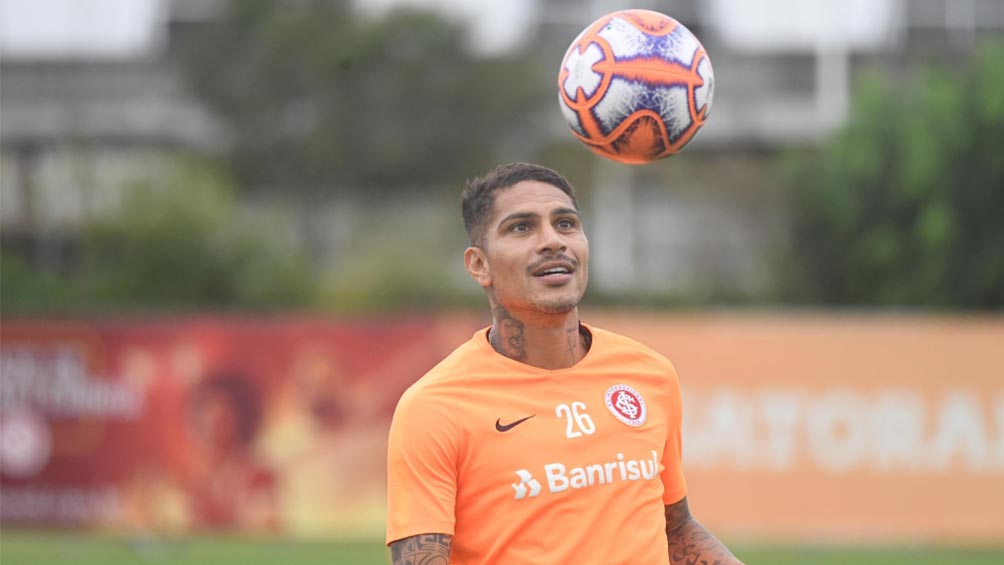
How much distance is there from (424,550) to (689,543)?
1.20 metres

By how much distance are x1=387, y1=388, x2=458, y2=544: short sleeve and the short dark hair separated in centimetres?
76

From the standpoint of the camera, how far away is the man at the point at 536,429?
499 cm

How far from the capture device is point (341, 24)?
39.0m

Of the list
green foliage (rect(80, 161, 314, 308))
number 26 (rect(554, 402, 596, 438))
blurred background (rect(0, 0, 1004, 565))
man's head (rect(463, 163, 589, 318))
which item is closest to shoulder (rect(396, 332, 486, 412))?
man's head (rect(463, 163, 589, 318))

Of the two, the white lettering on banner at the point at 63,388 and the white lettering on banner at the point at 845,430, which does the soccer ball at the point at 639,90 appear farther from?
the white lettering on banner at the point at 63,388

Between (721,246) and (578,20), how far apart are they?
8.42m

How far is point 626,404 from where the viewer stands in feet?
17.5

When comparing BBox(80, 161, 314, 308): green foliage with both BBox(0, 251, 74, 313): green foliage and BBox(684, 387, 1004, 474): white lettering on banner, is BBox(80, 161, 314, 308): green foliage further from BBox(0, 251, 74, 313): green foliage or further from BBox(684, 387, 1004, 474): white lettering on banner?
BBox(684, 387, 1004, 474): white lettering on banner

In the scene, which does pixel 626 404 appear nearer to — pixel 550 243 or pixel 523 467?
pixel 523 467

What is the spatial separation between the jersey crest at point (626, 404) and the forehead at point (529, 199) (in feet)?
2.27

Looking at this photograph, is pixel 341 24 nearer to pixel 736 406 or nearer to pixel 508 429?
pixel 736 406

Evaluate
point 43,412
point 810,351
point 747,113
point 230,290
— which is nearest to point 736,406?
point 810,351

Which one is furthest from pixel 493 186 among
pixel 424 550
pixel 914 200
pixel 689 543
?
pixel 914 200

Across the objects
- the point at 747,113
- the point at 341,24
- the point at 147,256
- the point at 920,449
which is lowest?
the point at 920,449
